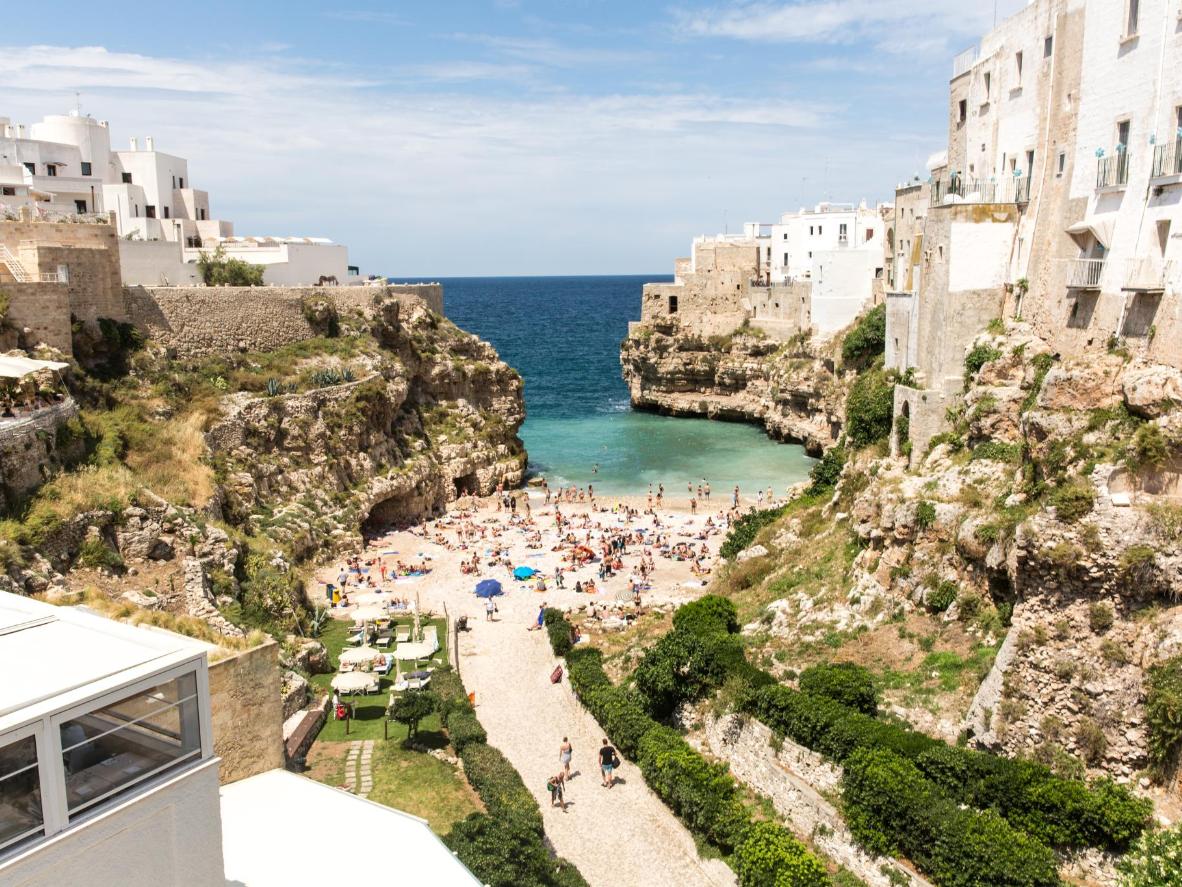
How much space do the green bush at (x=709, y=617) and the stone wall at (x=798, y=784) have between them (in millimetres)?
3122

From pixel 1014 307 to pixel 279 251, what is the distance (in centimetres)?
3739

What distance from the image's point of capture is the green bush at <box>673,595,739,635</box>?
23547 millimetres

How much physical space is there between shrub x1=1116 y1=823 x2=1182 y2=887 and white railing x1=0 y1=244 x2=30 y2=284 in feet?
116

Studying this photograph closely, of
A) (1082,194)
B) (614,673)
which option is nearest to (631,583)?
(614,673)

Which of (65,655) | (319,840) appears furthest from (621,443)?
(65,655)

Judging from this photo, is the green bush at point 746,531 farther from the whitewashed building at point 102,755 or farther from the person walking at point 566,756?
the whitewashed building at point 102,755

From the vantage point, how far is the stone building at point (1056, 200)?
18.4 m

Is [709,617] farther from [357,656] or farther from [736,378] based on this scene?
[736,378]

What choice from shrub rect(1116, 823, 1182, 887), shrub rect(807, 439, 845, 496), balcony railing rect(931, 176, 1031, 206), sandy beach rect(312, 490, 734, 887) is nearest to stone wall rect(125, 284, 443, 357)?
sandy beach rect(312, 490, 734, 887)

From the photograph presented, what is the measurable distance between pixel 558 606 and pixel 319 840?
20209 millimetres

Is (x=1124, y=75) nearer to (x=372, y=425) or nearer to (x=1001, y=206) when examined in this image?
(x=1001, y=206)

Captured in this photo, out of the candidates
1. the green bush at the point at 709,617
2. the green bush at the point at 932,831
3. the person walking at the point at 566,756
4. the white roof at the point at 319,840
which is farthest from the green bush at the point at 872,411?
the white roof at the point at 319,840

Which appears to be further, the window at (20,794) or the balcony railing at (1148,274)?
the balcony railing at (1148,274)

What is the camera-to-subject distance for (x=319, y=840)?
11695 millimetres
